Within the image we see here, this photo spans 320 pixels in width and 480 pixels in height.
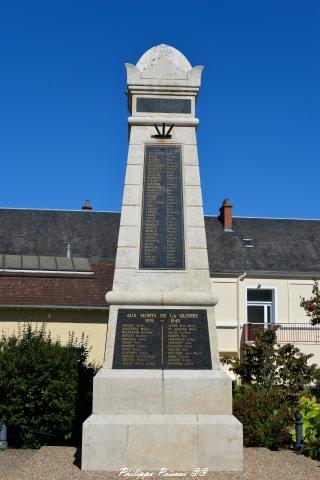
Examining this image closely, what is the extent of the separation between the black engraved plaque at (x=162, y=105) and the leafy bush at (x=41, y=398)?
465 cm

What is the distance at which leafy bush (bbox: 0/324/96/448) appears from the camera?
10406mm

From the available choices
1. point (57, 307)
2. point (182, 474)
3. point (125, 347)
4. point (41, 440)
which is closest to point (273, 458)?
point (182, 474)

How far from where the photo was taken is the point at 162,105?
9523 millimetres

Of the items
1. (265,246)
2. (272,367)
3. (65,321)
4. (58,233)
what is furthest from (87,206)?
(272,367)

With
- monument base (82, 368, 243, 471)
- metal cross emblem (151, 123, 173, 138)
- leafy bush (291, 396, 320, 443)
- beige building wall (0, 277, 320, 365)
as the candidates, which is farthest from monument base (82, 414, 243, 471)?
A: beige building wall (0, 277, 320, 365)

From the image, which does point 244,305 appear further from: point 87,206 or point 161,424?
point 161,424

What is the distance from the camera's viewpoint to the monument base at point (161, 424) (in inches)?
299

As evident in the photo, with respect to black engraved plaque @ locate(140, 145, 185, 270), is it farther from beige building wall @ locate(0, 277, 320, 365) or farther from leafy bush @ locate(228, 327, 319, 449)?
beige building wall @ locate(0, 277, 320, 365)

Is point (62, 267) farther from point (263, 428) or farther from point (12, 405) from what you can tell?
point (263, 428)

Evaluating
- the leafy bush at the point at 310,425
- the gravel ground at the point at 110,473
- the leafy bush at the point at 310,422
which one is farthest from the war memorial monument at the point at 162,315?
the leafy bush at the point at 310,422

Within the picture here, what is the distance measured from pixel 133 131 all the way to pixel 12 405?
5.14 m

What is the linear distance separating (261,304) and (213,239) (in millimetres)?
4029

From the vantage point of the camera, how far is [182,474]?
293 inches

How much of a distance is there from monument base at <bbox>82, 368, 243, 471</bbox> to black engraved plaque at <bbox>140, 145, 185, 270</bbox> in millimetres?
1672
